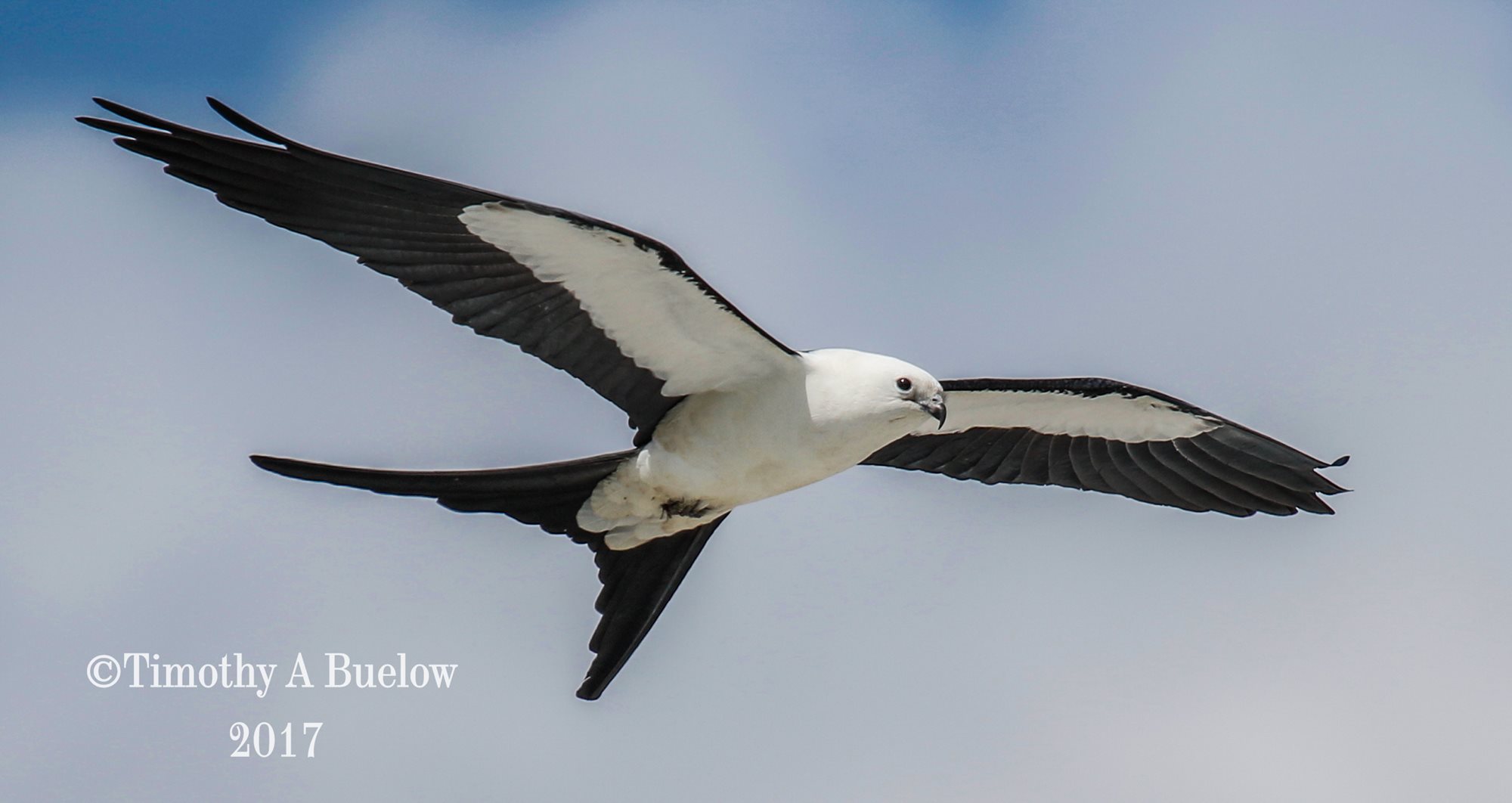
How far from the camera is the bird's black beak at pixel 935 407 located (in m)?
7.82

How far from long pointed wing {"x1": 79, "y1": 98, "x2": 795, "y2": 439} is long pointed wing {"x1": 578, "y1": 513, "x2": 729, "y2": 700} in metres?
0.68

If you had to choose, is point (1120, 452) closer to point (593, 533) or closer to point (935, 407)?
point (935, 407)

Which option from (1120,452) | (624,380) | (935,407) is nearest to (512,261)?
(624,380)

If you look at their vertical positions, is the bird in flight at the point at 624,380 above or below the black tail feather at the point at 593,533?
above

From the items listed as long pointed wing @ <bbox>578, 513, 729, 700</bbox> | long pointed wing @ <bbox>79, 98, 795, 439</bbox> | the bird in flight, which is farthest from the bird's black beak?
long pointed wing @ <bbox>578, 513, 729, 700</bbox>

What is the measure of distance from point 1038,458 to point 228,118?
5421 millimetres

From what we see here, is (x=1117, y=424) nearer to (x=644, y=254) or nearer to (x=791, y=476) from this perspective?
(x=791, y=476)

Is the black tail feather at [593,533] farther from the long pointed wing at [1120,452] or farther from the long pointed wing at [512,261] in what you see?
the long pointed wing at [1120,452]

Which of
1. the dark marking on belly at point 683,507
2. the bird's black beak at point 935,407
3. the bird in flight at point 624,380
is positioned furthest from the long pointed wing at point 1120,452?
the dark marking on belly at point 683,507

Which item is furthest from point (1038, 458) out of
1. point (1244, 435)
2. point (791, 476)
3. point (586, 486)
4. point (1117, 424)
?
point (586, 486)

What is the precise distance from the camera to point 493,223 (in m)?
7.25

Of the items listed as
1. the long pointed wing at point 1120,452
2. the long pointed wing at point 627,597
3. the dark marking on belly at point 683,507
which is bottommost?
the long pointed wing at point 627,597

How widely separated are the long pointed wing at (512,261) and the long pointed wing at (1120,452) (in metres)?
1.86

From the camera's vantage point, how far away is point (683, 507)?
26.8ft
